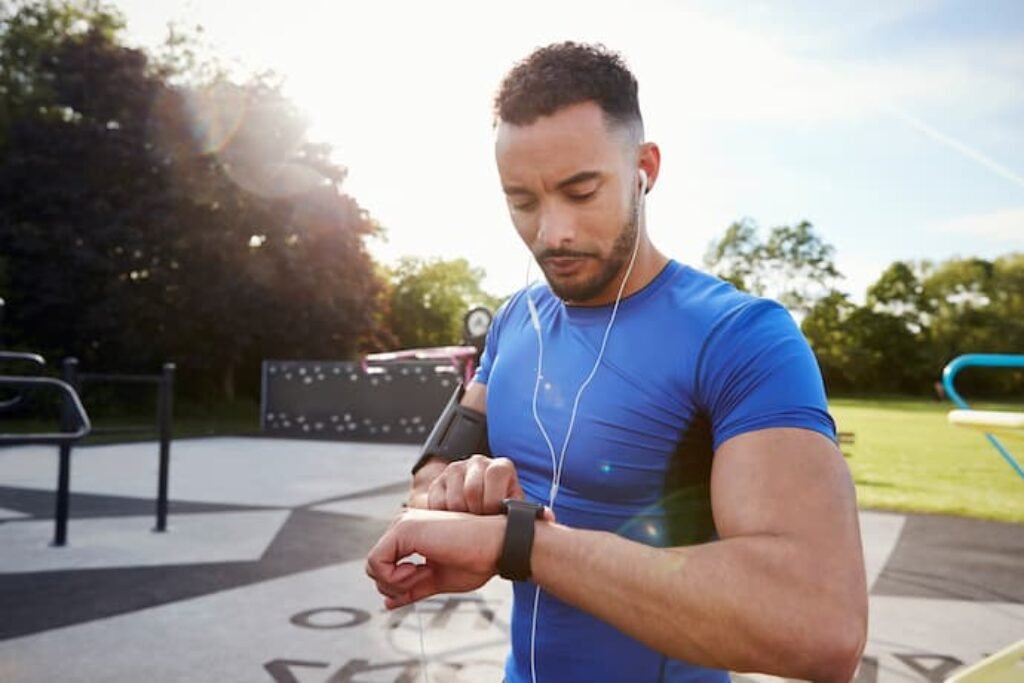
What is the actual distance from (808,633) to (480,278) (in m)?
72.3

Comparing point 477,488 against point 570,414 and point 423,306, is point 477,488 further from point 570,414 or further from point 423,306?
point 423,306

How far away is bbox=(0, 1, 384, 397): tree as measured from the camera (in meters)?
22.2

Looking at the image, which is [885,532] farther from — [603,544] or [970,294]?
[970,294]

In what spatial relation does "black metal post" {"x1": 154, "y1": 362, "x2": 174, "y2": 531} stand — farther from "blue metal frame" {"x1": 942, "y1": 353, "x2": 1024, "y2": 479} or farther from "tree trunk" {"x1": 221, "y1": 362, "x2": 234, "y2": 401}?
"tree trunk" {"x1": 221, "y1": 362, "x2": 234, "y2": 401}

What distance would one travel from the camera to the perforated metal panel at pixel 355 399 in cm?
1647

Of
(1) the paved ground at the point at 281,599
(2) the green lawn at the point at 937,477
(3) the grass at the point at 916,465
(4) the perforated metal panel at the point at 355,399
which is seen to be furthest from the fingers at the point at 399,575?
(4) the perforated metal panel at the point at 355,399

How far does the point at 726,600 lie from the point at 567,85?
763 millimetres

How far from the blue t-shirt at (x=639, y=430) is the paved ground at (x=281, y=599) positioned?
7.35ft

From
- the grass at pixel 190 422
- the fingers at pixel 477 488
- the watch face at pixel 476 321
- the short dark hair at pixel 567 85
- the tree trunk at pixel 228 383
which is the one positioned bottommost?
the grass at pixel 190 422

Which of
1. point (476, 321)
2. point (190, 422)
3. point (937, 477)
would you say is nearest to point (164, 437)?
point (476, 321)

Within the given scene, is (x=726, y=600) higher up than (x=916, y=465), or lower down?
higher up

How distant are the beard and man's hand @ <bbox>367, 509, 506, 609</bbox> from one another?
48cm

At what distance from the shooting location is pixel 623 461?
1181 millimetres

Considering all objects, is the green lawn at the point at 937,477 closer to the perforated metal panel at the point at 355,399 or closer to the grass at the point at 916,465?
the grass at the point at 916,465
